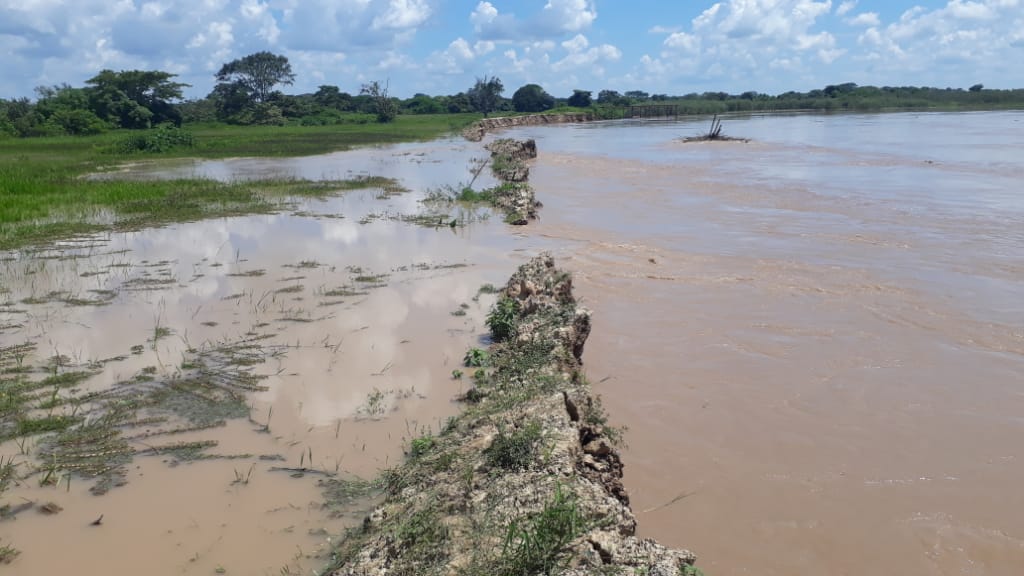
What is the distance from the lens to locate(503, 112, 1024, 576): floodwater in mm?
3986

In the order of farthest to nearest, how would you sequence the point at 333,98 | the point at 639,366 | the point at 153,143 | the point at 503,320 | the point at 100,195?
1. the point at 333,98
2. the point at 153,143
3. the point at 100,195
4. the point at 503,320
5. the point at 639,366

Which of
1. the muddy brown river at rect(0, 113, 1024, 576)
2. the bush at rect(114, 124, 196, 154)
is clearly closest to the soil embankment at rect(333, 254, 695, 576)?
the muddy brown river at rect(0, 113, 1024, 576)

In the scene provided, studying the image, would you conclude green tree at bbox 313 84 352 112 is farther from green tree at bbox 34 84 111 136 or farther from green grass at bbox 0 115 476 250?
green grass at bbox 0 115 476 250

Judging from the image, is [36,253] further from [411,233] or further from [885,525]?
[885,525]

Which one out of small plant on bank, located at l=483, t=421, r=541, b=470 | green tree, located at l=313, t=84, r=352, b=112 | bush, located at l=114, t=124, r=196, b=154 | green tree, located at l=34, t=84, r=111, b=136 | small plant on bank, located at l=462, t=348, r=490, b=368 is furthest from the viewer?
green tree, located at l=313, t=84, r=352, b=112

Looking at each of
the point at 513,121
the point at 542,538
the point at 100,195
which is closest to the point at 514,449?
the point at 542,538

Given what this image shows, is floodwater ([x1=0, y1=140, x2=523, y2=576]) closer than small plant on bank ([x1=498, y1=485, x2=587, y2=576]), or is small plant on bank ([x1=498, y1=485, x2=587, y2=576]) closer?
small plant on bank ([x1=498, y1=485, x2=587, y2=576])

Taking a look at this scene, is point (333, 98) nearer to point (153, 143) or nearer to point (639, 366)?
point (153, 143)

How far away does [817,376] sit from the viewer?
6027mm

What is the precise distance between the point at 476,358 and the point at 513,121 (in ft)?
183

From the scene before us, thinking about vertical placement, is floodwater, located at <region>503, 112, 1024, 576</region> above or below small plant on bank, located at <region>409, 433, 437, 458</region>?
below

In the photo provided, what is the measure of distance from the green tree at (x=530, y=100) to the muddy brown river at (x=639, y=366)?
76.5 metres

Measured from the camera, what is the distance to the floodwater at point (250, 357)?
387cm

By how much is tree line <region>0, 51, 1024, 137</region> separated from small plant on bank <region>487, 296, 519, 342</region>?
4061cm
